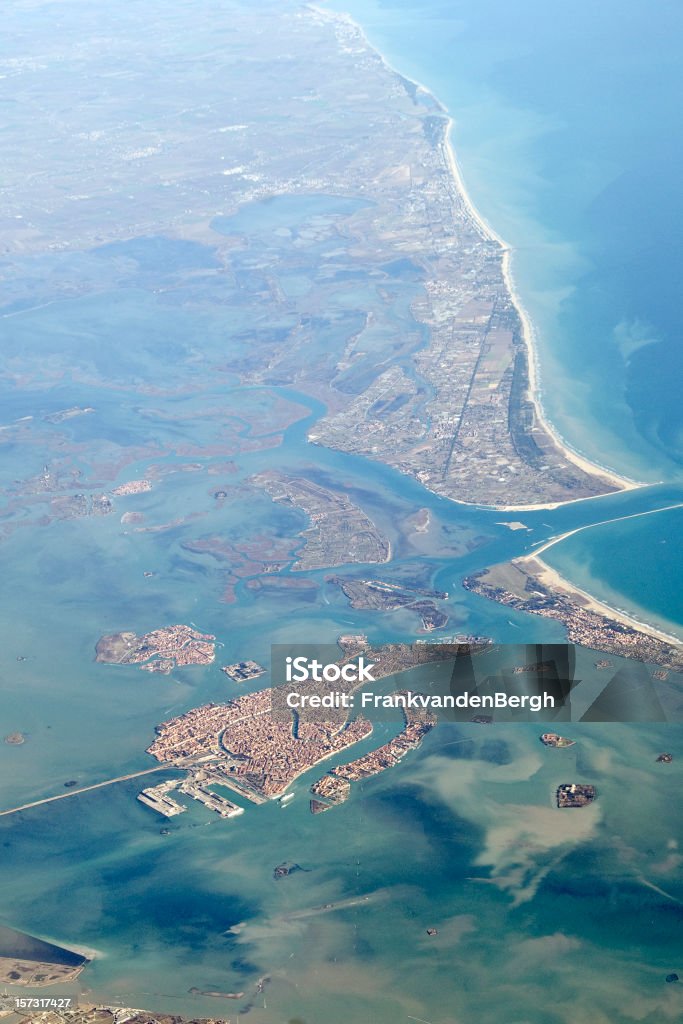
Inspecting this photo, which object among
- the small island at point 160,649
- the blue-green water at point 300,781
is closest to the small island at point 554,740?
the blue-green water at point 300,781

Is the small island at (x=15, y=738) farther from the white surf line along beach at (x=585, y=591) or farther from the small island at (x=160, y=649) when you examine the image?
the white surf line along beach at (x=585, y=591)

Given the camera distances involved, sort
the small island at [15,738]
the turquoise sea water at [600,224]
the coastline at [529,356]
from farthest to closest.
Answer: the turquoise sea water at [600,224]
the coastline at [529,356]
the small island at [15,738]

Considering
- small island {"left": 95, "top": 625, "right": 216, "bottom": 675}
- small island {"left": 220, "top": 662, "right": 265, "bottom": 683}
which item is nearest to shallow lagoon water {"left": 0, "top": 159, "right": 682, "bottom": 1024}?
small island {"left": 220, "top": 662, "right": 265, "bottom": 683}

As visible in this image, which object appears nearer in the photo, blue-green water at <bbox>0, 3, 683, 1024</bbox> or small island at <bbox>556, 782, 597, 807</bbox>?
blue-green water at <bbox>0, 3, 683, 1024</bbox>

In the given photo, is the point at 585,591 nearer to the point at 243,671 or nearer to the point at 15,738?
the point at 243,671

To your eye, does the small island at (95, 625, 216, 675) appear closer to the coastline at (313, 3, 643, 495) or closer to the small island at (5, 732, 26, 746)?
the small island at (5, 732, 26, 746)

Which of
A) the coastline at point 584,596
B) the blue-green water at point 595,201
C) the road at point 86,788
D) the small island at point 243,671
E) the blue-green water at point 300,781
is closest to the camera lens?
the blue-green water at point 300,781

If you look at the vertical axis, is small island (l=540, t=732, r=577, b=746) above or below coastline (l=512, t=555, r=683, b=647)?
below

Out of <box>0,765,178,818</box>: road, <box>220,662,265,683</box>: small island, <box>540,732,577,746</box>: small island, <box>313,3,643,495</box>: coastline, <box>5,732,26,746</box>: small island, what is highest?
<box>313,3,643,495</box>: coastline

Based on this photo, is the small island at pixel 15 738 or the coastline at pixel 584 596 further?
the coastline at pixel 584 596
